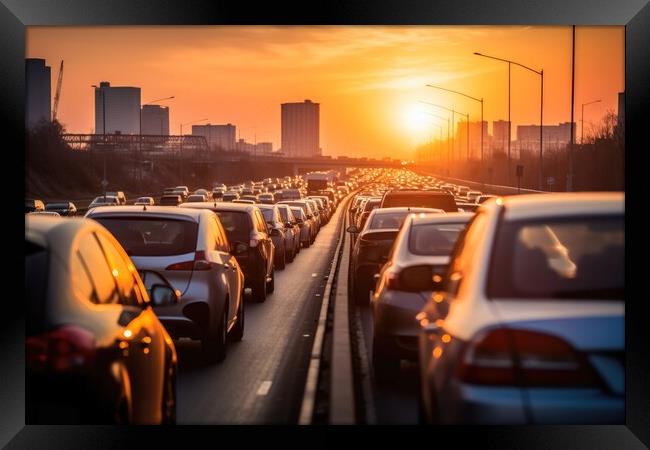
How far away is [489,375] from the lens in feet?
19.0

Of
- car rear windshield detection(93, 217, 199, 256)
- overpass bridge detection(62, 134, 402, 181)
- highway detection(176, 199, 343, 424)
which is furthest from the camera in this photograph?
overpass bridge detection(62, 134, 402, 181)

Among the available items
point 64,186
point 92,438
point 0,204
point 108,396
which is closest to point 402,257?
point 0,204

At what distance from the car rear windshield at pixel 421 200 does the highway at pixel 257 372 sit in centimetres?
409

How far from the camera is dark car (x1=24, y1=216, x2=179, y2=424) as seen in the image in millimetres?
6176

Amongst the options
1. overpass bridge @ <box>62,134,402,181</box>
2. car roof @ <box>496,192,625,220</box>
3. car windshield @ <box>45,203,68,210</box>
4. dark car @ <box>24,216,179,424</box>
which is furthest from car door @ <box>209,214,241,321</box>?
overpass bridge @ <box>62,134,402,181</box>

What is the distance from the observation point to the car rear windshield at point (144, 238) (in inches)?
571

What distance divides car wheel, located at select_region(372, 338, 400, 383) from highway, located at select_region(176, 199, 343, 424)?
72cm

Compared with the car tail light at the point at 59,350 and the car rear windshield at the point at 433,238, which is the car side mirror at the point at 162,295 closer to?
the car tail light at the point at 59,350

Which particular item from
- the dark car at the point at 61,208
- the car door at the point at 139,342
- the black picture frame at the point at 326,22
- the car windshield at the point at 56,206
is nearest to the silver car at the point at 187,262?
the black picture frame at the point at 326,22

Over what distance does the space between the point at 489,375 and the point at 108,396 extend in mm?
1865

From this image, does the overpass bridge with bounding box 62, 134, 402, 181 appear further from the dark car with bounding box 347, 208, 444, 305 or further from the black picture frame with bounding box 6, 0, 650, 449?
the black picture frame with bounding box 6, 0, 650, 449

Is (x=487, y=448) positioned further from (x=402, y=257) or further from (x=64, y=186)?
(x=64, y=186)

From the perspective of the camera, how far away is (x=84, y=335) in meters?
6.29

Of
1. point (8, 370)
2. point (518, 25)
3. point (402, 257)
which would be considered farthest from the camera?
point (402, 257)
